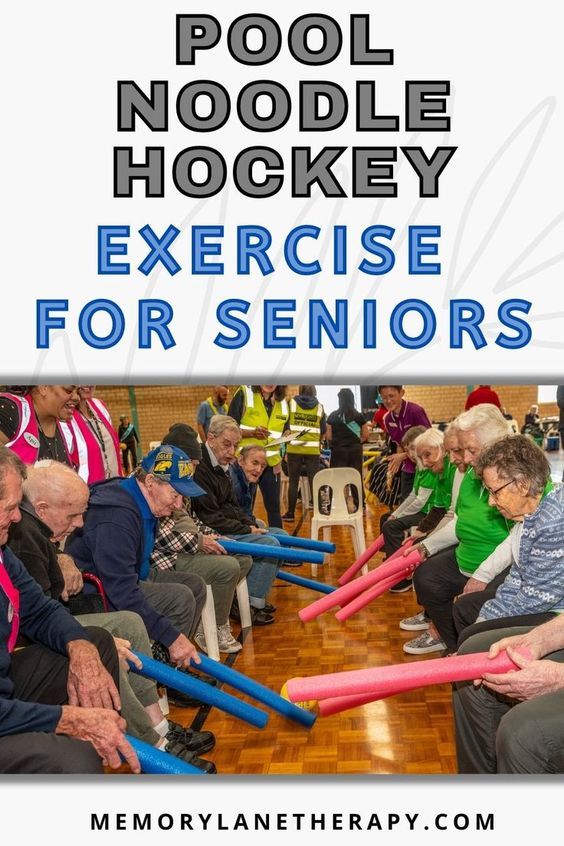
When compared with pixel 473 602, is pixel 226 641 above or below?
below

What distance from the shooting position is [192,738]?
2.65 meters

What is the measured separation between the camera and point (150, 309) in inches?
65.1

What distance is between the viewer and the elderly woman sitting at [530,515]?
2.17 meters

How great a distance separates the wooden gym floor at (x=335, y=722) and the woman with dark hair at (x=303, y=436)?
204cm

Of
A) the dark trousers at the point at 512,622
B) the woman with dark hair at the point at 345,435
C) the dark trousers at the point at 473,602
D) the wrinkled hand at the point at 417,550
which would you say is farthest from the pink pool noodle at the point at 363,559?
the dark trousers at the point at 512,622

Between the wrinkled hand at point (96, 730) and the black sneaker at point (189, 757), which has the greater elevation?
the wrinkled hand at point (96, 730)

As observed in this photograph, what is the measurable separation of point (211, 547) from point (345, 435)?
2640 millimetres

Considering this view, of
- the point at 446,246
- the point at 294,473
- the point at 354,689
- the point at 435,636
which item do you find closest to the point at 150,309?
the point at 446,246

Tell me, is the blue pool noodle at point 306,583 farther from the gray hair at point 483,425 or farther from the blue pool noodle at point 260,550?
the gray hair at point 483,425

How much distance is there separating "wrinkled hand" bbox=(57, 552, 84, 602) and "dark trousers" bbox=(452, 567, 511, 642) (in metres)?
1.29

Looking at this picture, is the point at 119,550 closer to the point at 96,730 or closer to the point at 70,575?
the point at 70,575

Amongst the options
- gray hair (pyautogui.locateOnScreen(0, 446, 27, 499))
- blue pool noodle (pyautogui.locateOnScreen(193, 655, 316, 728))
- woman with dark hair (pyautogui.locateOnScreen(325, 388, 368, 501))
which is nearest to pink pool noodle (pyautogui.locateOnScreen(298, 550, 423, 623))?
blue pool noodle (pyautogui.locateOnScreen(193, 655, 316, 728))

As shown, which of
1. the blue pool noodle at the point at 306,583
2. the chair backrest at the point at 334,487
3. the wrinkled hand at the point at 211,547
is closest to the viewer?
the wrinkled hand at the point at 211,547

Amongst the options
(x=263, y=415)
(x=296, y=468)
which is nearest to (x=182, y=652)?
(x=263, y=415)
